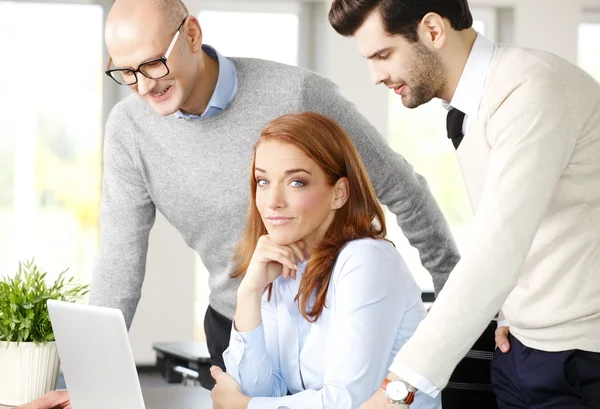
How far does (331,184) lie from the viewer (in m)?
1.99

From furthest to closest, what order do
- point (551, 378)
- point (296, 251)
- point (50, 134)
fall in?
point (50, 134) → point (296, 251) → point (551, 378)

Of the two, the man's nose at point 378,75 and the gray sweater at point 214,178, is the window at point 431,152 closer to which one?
the gray sweater at point 214,178

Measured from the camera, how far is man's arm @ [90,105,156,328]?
2.32 meters

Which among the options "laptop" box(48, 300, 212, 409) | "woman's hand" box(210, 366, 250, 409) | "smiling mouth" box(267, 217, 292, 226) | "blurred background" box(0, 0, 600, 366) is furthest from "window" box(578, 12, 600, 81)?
"laptop" box(48, 300, 212, 409)

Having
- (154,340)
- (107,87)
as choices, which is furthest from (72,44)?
(154,340)

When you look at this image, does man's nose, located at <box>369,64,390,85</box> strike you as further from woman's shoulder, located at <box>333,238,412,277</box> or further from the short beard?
woman's shoulder, located at <box>333,238,412,277</box>

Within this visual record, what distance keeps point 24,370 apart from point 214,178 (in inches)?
25.9

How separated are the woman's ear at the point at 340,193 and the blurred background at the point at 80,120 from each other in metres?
4.16

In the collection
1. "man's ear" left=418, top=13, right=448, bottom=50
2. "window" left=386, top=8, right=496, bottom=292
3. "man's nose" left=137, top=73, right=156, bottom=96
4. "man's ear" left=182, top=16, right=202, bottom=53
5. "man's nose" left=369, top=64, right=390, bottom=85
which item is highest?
"man's ear" left=418, top=13, right=448, bottom=50

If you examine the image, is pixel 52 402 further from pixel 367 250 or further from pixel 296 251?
pixel 367 250

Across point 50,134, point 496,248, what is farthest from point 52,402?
point 50,134

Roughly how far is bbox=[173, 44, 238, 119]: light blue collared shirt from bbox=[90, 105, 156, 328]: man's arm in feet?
0.69

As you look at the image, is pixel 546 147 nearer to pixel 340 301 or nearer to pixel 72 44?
pixel 340 301

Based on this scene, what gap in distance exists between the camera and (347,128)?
2297mm
